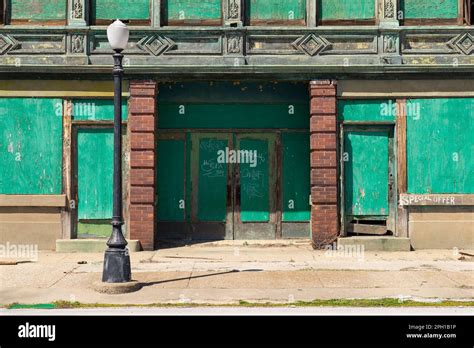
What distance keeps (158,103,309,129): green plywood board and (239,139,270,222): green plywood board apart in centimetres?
54

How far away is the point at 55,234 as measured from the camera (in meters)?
13.3

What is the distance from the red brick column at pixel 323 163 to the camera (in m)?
13.3

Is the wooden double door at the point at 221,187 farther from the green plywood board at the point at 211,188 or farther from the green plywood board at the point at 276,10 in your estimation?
the green plywood board at the point at 276,10

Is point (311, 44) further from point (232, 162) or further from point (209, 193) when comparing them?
point (209, 193)

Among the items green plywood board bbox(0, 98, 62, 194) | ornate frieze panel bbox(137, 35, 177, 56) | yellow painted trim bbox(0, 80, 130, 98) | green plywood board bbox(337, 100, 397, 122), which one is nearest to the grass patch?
green plywood board bbox(0, 98, 62, 194)

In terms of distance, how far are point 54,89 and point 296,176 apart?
6.27 meters

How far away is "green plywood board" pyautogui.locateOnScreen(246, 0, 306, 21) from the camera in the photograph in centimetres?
1364

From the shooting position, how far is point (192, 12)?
44.7 ft

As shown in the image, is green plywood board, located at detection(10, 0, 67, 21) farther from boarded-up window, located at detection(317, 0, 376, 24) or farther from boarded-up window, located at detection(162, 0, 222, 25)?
boarded-up window, located at detection(317, 0, 376, 24)

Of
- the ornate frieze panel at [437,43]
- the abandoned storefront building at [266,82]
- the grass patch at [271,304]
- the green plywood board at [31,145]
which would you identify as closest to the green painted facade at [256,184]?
the abandoned storefront building at [266,82]

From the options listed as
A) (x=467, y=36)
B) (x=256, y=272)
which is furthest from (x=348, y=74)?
(x=256, y=272)

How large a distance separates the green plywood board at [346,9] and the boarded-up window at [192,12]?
2509mm

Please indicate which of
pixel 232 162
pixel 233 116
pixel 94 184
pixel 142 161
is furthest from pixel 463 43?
pixel 94 184
